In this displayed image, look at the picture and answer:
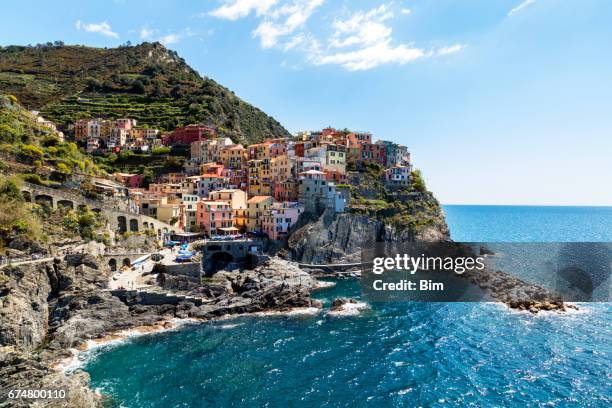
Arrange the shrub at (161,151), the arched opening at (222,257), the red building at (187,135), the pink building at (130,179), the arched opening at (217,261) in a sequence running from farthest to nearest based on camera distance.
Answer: the red building at (187,135), the shrub at (161,151), the pink building at (130,179), the arched opening at (222,257), the arched opening at (217,261)

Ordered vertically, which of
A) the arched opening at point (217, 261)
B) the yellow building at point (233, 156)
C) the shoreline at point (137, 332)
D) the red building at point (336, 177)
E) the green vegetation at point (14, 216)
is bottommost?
the shoreline at point (137, 332)

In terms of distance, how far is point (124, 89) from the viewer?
436ft

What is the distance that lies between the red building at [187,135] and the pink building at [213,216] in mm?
34642

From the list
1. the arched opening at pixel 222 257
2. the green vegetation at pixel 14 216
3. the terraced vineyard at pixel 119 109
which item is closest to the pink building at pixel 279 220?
the arched opening at pixel 222 257

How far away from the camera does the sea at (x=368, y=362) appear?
2983 cm

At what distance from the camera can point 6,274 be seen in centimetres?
3775

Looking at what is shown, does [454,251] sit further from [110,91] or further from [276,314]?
[110,91]

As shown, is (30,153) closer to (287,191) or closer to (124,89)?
(287,191)

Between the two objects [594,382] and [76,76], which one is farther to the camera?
[76,76]

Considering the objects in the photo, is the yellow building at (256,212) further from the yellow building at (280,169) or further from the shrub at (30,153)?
the shrub at (30,153)

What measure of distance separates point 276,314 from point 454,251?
45.6m

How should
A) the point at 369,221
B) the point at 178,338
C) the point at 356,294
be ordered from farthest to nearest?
the point at 369,221
the point at 356,294
the point at 178,338

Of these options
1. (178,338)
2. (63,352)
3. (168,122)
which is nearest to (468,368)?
(178,338)

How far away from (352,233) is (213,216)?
25.9 metres
